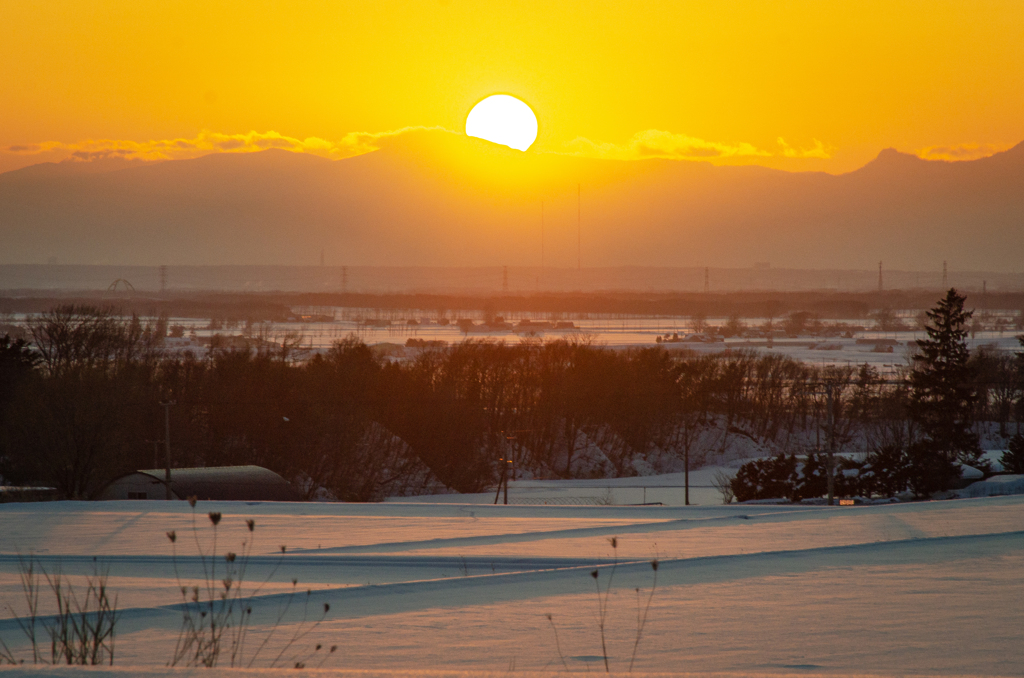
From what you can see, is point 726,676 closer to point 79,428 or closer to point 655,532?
point 655,532

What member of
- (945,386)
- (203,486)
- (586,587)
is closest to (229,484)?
(203,486)

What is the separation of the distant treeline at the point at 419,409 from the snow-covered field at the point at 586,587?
65.6 ft

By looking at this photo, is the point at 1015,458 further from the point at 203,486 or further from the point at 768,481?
the point at 203,486

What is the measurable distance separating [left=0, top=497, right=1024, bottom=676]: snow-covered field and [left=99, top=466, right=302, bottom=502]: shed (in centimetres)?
1081

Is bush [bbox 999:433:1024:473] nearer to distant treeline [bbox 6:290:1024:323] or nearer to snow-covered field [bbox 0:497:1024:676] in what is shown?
snow-covered field [bbox 0:497:1024:676]

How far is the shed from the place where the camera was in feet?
72.0

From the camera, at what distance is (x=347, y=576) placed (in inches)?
281

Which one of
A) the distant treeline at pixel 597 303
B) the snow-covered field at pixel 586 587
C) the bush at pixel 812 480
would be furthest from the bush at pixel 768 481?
the distant treeline at pixel 597 303

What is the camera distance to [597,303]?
150m

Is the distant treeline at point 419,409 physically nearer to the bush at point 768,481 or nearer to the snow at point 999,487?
the bush at point 768,481

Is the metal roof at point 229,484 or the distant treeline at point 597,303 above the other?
the distant treeline at point 597,303

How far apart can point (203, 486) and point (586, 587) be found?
694 inches

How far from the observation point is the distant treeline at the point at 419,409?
1259 inches

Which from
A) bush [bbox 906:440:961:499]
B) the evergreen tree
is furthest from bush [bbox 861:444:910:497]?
the evergreen tree
